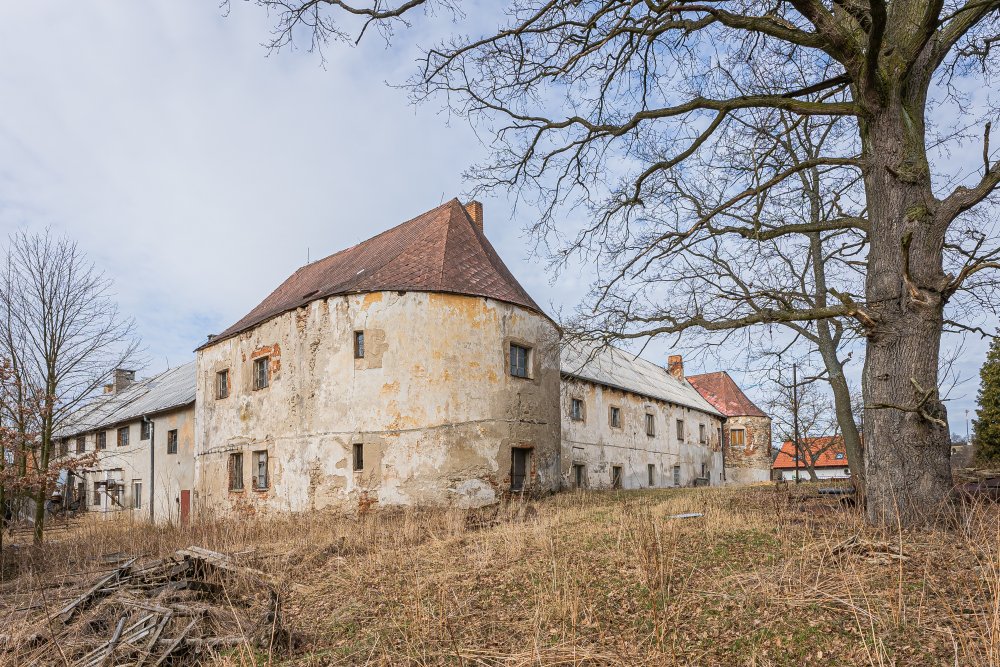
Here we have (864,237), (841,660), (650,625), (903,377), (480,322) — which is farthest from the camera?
(480,322)

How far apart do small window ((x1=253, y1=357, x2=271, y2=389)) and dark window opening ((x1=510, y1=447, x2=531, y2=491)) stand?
749 cm

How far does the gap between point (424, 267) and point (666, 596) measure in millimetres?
13573

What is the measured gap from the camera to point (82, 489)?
32625mm

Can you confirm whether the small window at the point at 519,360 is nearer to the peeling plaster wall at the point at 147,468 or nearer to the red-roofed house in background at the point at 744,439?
the peeling plaster wall at the point at 147,468

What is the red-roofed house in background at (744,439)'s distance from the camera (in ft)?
134

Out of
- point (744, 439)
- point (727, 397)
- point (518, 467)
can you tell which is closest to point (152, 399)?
point (518, 467)

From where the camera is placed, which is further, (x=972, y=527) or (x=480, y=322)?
(x=480, y=322)

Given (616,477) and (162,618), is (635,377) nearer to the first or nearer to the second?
(616,477)

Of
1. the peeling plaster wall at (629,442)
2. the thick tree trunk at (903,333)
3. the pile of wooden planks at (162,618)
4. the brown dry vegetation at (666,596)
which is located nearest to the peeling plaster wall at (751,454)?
the peeling plaster wall at (629,442)

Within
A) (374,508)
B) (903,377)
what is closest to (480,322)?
(374,508)

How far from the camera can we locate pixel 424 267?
1767 cm

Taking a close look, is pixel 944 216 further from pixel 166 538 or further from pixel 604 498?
pixel 166 538

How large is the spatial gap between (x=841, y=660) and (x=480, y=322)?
13.3m

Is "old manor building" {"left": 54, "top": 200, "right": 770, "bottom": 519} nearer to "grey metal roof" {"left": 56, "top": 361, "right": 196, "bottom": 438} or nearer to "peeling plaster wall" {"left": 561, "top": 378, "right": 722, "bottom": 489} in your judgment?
"peeling plaster wall" {"left": 561, "top": 378, "right": 722, "bottom": 489}
